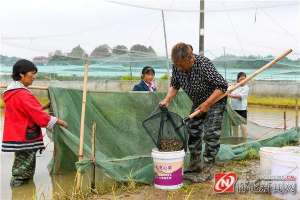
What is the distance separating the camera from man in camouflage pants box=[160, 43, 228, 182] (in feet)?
13.5

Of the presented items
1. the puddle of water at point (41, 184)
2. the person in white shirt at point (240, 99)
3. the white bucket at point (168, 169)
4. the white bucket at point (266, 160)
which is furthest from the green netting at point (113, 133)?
the person in white shirt at point (240, 99)

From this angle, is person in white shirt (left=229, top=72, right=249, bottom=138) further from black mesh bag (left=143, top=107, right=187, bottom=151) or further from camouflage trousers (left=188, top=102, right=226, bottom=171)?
black mesh bag (left=143, top=107, right=187, bottom=151)

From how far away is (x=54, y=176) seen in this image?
5.01 metres

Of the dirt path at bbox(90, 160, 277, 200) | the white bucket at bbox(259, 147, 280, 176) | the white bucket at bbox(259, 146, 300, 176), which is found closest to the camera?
the dirt path at bbox(90, 160, 277, 200)

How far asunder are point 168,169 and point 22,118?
1.72 m

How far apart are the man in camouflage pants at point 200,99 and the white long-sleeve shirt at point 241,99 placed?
282cm

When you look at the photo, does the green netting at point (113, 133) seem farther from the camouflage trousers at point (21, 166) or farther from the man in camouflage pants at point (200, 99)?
the man in camouflage pants at point (200, 99)

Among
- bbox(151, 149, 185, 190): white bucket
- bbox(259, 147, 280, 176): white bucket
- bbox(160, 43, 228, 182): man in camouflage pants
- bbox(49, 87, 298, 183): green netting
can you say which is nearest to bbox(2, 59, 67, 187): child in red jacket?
bbox(49, 87, 298, 183): green netting

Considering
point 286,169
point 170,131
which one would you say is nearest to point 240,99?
point 170,131

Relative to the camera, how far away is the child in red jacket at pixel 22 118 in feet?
14.5

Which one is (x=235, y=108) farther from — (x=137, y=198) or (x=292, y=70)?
(x=137, y=198)

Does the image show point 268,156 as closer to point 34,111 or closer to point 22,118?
point 34,111

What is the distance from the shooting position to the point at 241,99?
7344 millimetres

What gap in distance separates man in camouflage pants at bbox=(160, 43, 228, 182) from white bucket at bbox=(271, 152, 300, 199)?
774 millimetres
